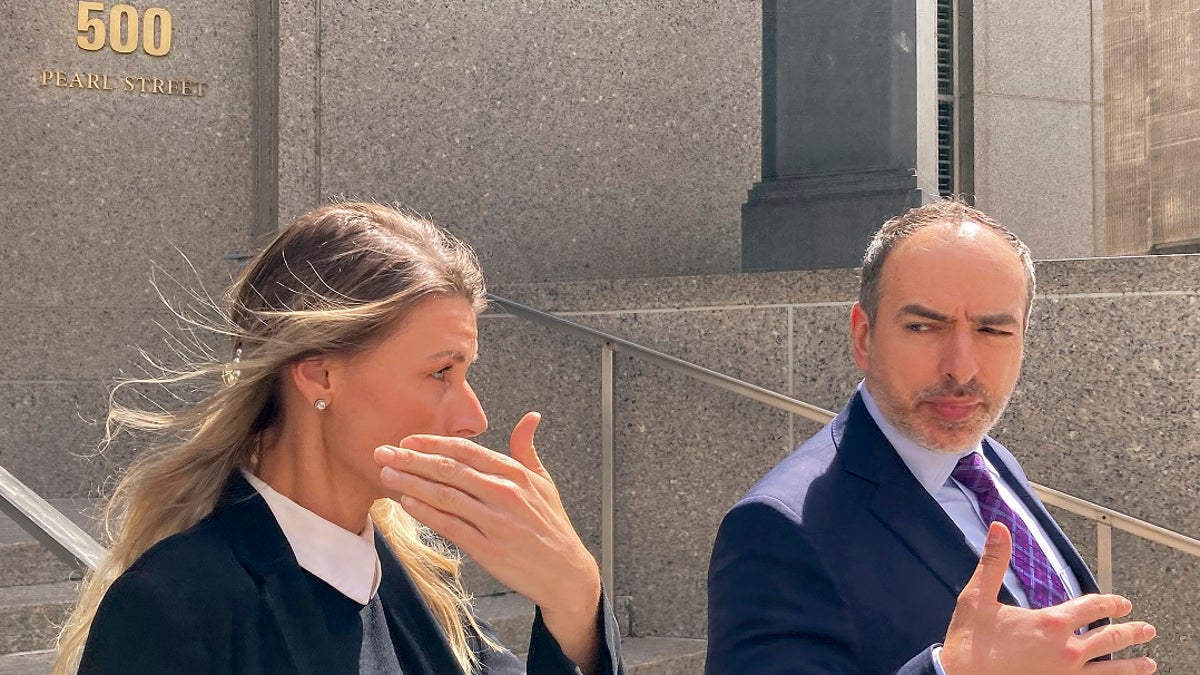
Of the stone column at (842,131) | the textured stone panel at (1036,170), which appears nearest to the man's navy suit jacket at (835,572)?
the stone column at (842,131)

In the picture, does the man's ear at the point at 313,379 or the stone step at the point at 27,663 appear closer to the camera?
the man's ear at the point at 313,379

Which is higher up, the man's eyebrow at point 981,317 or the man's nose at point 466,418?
the man's eyebrow at point 981,317

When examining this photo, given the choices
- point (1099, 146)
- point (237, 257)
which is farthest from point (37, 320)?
point (1099, 146)

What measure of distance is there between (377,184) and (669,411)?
178 cm

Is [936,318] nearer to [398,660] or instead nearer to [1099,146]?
[398,660]

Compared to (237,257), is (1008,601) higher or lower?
lower

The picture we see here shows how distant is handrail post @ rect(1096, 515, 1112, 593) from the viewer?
443 centimetres

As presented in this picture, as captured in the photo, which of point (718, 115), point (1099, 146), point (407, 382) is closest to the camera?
point (407, 382)

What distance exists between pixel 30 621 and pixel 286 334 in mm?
2916

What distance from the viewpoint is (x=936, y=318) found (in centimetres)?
247

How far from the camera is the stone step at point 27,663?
4172 mm

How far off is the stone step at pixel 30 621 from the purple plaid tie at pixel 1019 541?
2.96m

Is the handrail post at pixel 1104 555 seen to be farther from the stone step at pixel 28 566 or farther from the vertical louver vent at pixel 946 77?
the vertical louver vent at pixel 946 77

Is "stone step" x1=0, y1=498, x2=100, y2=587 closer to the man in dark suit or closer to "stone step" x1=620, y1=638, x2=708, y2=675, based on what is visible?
"stone step" x1=620, y1=638, x2=708, y2=675
